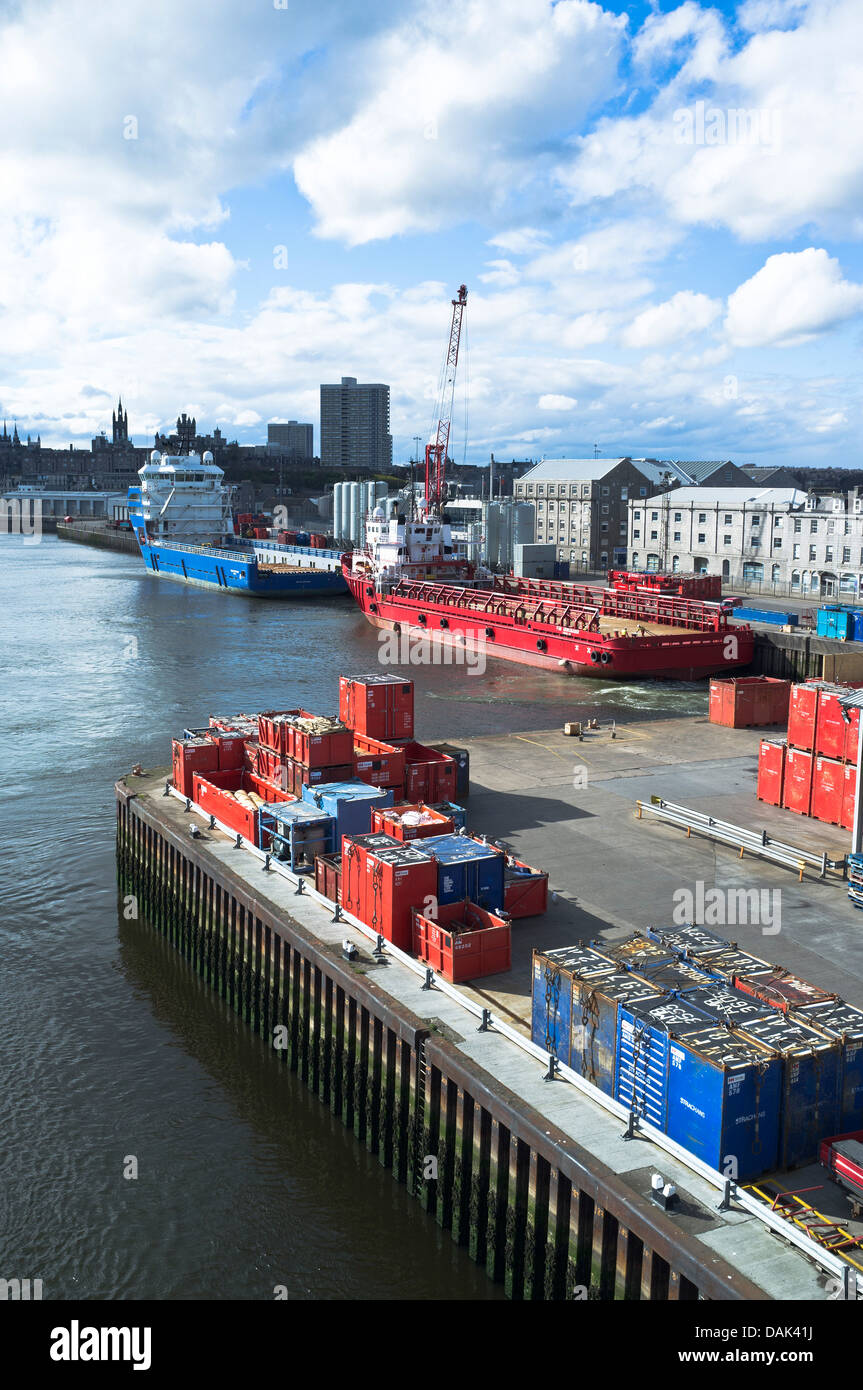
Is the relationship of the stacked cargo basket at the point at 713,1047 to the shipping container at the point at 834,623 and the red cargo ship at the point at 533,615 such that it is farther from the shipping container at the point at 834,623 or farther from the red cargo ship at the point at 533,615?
the shipping container at the point at 834,623

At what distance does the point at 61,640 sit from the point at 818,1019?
60101 millimetres

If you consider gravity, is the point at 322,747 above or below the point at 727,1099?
above

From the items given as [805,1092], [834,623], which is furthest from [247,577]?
[805,1092]

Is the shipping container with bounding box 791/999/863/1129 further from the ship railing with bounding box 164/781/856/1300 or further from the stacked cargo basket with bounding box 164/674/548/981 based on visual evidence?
the stacked cargo basket with bounding box 164/674/548/981

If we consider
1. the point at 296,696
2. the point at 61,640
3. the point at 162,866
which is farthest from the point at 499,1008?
the point at 61,640

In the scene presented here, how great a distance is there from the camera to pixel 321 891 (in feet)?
68.6

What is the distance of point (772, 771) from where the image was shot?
27844 millimetres

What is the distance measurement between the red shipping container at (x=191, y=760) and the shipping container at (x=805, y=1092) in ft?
56.6

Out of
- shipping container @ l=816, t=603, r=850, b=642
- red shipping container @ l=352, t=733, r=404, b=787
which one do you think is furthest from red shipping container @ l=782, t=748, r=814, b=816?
shipping container @ l=816, t=603, r=850, b=642

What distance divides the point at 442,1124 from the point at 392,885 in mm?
4272

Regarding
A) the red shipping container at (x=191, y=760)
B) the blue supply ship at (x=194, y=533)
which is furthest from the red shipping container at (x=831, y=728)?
the blue supply ship at (x=194, y=533)

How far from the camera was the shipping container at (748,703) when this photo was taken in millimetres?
38156

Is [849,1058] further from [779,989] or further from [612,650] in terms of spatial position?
[612,650]
